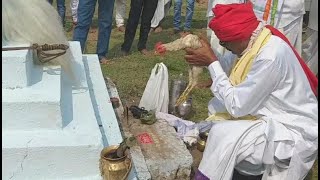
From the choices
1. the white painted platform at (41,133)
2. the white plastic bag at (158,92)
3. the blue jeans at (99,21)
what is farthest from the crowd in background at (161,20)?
the white painted platform at (41,133)

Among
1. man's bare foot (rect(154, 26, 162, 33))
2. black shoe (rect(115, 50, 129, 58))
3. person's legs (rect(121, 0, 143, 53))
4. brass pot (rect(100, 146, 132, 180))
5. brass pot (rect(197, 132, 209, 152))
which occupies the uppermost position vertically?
brass pot (rect(100, 146, 132, 180))

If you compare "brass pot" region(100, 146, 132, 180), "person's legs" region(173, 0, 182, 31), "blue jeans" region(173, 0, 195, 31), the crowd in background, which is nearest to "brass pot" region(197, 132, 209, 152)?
the crowd in background

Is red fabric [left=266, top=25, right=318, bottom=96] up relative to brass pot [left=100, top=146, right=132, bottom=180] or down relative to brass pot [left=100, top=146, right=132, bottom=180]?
up

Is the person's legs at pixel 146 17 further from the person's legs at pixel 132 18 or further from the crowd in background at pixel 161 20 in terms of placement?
the person's legs at pixel 132 18

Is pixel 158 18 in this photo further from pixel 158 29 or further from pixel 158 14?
pixel 158 29

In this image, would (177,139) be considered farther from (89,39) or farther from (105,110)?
(89,39)

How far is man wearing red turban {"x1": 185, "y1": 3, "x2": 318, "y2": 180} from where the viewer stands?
11.1 feet

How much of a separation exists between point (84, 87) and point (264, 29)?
1.35m

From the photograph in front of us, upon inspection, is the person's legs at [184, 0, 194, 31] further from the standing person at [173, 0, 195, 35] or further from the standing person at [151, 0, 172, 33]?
the standing person at [151, 0, 172, 33]

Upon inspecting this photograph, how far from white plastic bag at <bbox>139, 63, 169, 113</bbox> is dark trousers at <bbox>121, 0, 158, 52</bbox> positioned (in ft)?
8.63

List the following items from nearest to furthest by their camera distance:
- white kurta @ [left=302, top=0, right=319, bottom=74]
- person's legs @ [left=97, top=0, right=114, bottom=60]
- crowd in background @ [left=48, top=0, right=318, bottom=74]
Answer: crowd in background @ [left=48, top=0, right=318, bottom=74] → person's legs @ [left=97, top=0, right=114, bottom=60] → white kurta @ [left=302, top=0, right=319, bottom=74]

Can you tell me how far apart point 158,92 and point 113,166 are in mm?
2383

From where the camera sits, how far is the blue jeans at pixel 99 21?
259 inches

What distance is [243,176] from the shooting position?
3.72 meters
